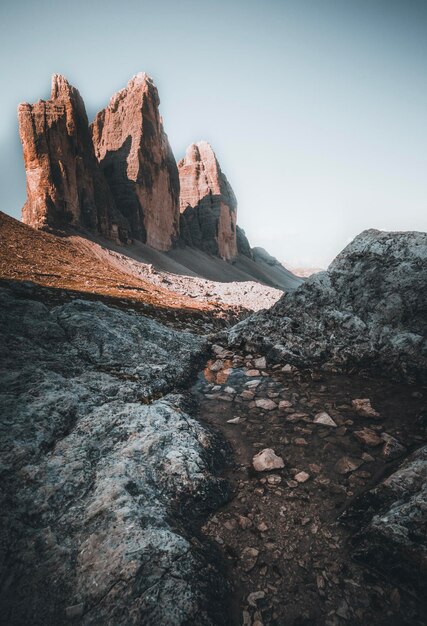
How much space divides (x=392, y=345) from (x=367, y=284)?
5.92 feet

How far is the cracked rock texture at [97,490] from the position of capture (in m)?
2.57

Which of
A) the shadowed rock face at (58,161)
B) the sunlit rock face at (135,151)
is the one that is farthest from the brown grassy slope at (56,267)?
the sunlit rock face at (135,151)

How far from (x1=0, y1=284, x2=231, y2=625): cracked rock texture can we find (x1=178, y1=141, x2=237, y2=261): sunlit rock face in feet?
377

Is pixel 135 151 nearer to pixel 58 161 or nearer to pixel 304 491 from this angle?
pixel 58 161

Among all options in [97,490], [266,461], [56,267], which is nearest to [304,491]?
[266,461]

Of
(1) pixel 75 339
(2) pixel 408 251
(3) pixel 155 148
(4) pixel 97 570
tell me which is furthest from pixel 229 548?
(3) pixel 155 148

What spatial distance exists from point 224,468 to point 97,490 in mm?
1854

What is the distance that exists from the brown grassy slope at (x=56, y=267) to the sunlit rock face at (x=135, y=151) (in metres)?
40.4

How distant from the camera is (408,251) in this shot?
726 cm

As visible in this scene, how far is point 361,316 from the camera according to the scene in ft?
24.7

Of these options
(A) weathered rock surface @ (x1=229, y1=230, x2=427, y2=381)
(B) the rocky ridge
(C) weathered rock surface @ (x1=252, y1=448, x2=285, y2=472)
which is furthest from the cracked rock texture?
(B) the rocky ridge

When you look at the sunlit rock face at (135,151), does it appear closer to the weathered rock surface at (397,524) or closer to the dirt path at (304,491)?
the dirt path at (304,491)

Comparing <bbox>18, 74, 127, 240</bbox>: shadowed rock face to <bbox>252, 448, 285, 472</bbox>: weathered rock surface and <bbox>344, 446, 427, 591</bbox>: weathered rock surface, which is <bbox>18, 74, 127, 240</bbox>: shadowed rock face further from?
<bbox>344, 446, 427, 591</bbox>: weathered rock surface

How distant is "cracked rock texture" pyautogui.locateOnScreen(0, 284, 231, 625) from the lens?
8.42 feet
